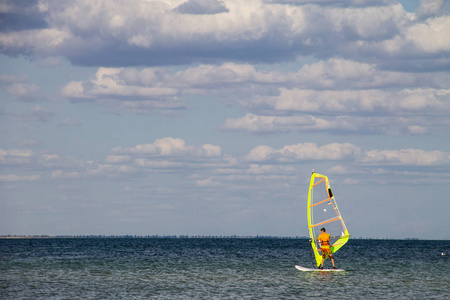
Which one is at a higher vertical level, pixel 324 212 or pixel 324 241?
pixel 324 212

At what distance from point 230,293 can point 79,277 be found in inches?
564

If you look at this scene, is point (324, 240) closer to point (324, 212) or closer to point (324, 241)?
point (324, 241)

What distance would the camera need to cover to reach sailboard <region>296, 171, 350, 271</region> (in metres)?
45.6

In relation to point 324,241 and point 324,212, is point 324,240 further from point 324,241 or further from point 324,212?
point 324,212

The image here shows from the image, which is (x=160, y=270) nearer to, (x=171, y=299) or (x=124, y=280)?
(x=124, y=280)

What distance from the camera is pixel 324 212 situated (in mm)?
45656

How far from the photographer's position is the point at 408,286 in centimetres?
3972

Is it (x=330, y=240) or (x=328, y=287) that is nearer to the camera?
(x=328, y=287)

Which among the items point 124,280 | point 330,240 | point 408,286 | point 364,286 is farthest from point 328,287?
point 124,280

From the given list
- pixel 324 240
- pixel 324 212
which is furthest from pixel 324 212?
pixel 324 240

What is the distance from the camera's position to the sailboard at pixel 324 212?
150 feet

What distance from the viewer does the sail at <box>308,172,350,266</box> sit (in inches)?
1795

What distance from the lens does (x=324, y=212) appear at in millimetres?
45656

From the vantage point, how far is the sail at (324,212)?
45.6 metres
